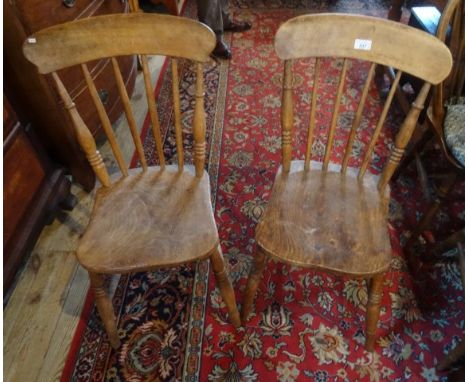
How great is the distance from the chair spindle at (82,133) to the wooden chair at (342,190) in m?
0.52

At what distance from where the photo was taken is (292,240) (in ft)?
3.11

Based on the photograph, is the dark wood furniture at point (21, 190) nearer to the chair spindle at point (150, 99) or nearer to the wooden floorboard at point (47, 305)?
the wooden floorboard at point (47, 305)

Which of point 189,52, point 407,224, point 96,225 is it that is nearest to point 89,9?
point 189,52

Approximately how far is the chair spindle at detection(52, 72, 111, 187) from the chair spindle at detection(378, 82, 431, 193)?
85 cm

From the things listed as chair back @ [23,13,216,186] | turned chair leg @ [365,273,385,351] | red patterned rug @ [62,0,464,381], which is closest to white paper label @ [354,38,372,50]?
chair back @ [23,13,216,186]

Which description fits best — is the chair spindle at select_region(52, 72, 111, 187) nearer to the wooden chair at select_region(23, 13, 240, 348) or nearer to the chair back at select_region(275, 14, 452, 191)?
the wooden chair at select_region(23, 13, 240, 348)

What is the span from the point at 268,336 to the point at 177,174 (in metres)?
0.65

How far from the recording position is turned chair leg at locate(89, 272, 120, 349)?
1020 millimetres

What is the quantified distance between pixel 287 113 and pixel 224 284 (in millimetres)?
555

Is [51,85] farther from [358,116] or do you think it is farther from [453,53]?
[453,53]

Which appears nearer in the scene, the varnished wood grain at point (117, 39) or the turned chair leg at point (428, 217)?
the varnished wood grain at point (117, 39)

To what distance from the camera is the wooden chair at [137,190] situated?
0.91 m

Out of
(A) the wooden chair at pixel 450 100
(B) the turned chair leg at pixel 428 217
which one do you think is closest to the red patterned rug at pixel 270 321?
(B) the turned chair leg at pixel 428 217

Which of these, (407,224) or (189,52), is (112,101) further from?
(407,224)
